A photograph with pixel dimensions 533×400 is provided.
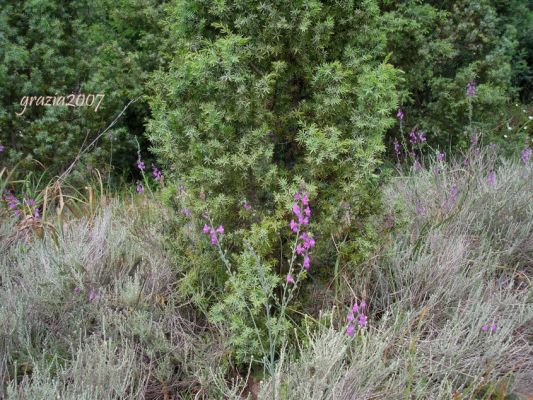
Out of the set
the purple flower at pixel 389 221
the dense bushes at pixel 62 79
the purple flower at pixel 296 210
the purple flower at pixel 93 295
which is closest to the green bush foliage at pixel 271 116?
the purple flower at pixel 296 210

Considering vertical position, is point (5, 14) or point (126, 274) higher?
point (5, 14)

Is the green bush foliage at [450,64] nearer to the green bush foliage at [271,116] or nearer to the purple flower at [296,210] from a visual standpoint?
the green bush foliage at [271,116]

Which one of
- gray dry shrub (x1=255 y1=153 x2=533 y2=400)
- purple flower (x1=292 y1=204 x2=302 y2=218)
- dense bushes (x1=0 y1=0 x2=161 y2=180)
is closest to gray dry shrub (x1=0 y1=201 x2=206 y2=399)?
gray dry shrub (x1=255 y1=153 x2=533 y2=400)

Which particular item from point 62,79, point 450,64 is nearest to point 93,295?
point 62,79

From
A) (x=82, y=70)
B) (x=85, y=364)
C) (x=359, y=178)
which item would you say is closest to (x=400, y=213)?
(x=359, y=178)

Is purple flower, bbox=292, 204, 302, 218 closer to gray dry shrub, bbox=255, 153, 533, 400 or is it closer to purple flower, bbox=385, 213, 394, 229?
gray dry shrub, bbox=255, 153, 533, 400

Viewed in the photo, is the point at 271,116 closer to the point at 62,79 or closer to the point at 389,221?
the point at 389,221

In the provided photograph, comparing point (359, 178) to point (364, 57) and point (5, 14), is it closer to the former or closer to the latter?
point (364, 57)

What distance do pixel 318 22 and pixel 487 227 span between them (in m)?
1.89

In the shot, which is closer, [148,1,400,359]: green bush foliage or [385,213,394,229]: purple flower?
[148,1,400,359]: green bush foliage

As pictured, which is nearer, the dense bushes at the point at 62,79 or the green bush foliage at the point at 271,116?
the green bush foliage at the point at 271,116

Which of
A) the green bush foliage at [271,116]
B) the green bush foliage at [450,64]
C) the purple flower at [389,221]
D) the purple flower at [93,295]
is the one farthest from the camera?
the green bush foliage at [450,64]

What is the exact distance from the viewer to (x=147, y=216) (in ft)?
13.2

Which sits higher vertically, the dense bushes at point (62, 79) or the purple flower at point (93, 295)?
the dense bushes at point (62, 79)
